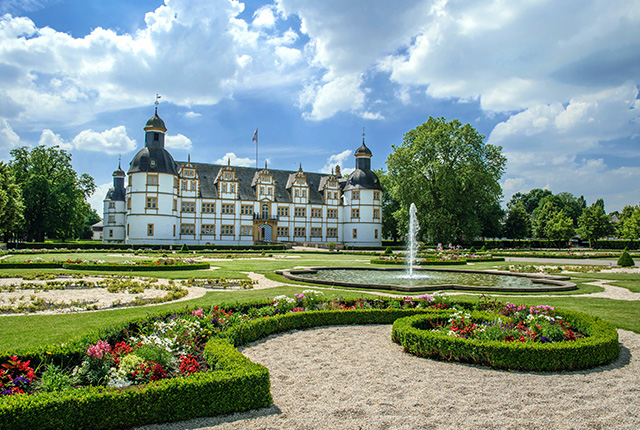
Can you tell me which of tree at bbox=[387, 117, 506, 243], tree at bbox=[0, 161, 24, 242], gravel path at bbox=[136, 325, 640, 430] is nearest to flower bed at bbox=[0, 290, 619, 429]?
gravel path at bbox=[136, 325, 640, 430]

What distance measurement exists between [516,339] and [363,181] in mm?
52640

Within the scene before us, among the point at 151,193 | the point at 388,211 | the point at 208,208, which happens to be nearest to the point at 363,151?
the point at 388,211

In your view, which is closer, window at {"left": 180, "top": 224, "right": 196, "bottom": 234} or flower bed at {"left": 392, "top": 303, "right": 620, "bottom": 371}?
flower bed at {"left": 392, "top": 303, "right": 620, "bottom": 371}

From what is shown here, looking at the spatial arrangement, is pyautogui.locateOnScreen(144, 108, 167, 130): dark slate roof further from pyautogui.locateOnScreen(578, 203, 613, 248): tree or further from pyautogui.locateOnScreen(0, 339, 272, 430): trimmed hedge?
pyautogui.locateOnScreen(578, 203, 613, 248): tree

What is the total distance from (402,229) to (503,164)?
13.2m

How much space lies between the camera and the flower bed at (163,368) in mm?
4652

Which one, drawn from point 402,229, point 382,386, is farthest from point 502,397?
point 402,229

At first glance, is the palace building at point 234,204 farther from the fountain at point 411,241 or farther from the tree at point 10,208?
the fountain at point 411,241

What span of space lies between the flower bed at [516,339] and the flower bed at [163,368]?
0.02 m

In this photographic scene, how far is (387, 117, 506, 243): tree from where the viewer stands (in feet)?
151

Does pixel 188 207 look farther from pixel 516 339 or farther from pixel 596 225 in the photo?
pixel 596 225

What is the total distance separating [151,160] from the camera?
49312mm

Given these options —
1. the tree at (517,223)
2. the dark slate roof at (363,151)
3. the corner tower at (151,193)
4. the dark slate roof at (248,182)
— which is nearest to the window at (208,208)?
the dark slate roof at (248,182)

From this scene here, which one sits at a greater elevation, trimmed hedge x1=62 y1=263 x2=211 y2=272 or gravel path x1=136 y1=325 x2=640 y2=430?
trimmed hedge x1=62 y1=263 x2=211 y2=272
